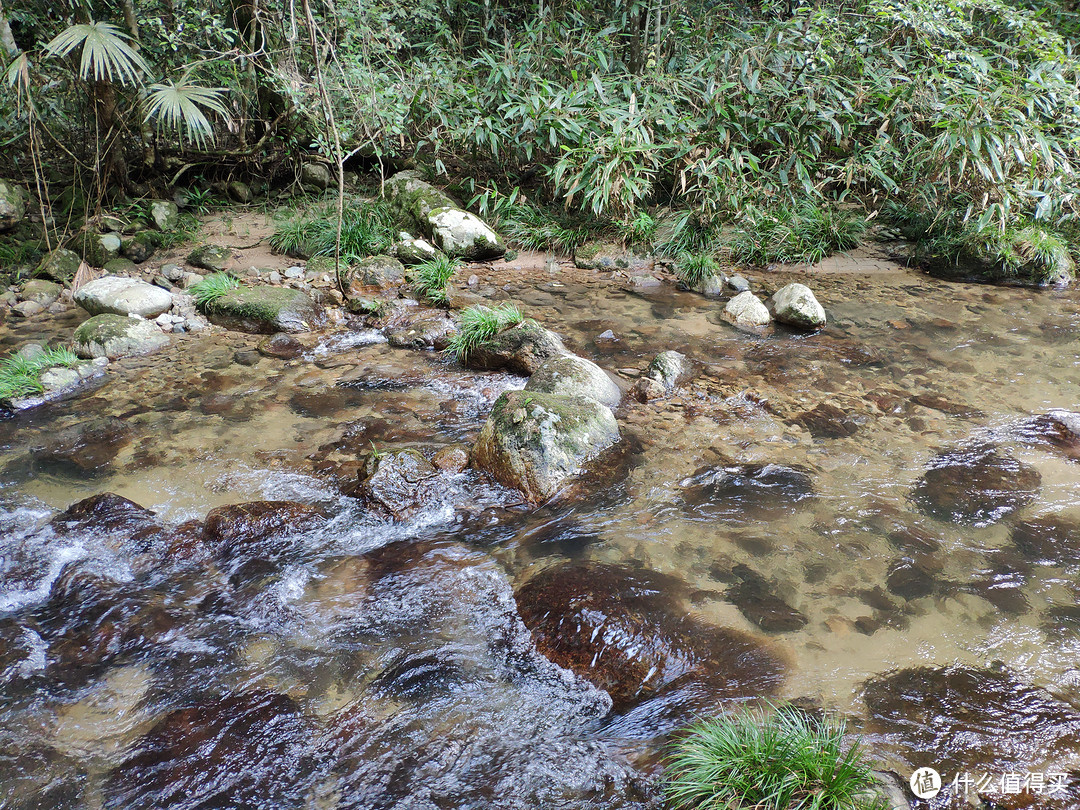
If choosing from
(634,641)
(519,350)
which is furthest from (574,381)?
(634,641)

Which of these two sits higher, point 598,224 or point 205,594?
point 598,224

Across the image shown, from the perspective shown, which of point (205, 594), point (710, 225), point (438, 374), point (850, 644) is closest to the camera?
point (850, 644)

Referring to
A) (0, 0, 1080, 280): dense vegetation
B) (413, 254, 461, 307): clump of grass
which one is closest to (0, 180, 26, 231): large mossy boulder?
(0, 0, 1080, 280): dense vegetation

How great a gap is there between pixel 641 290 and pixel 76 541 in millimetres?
5311

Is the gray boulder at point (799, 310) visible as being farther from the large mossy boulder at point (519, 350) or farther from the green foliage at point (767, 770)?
the green foliage at point (767, 770)

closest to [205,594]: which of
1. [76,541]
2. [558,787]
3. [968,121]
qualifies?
[76,541]

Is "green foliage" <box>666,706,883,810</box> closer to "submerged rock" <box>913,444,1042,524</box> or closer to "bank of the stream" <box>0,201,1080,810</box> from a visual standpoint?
"bank of the stream" <box>0,201,1080,810</box>

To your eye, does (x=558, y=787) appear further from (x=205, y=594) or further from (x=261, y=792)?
(x=205, y=594)

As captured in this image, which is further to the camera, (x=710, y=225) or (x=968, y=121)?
(x=710, y=225)

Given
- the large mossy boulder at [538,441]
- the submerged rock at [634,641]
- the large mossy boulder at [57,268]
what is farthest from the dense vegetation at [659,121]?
the submerged rock at [634,641]

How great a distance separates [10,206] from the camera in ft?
21.6

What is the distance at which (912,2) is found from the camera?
6.82 metres

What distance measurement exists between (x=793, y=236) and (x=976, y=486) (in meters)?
4.42

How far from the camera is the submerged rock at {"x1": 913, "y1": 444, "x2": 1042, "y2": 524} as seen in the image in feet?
10.7
